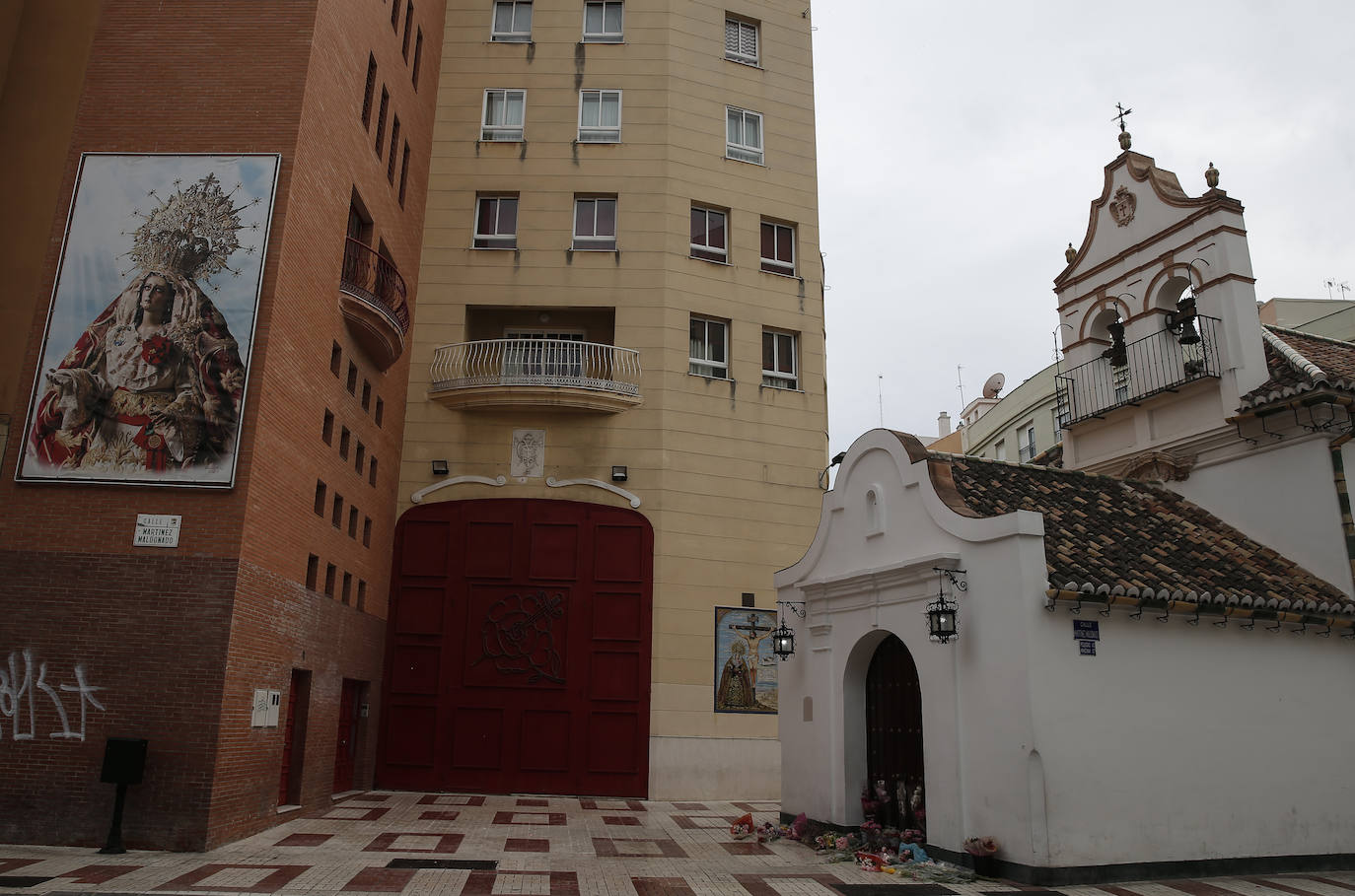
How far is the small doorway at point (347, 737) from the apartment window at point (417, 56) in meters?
13.6

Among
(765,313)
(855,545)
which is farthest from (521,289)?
(855,545)

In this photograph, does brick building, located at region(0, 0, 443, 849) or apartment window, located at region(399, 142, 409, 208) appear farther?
apartment window, located at region(399, 142, 409, 208)

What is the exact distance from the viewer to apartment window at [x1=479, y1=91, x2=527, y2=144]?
2331cm

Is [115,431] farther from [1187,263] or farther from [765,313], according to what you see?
[1187,263]

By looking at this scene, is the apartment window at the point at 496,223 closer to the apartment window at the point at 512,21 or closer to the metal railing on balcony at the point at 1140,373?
the apartment window at the point at 512,21

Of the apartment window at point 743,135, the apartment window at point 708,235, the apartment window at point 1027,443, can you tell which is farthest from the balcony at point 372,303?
the apartment window at point 1027,443

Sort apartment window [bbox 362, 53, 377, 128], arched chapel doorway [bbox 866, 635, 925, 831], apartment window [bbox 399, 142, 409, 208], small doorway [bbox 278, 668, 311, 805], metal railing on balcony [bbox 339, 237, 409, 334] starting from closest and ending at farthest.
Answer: arched chapel doorway [bbox 866, 635, 925, 831], small doorway [bbox 278, 668, 311, 805], metal railing on balcony [bbox 339, 237, 409, 334], apartment window [bbox 362, 53, 377, 128], apartment window [bbox 399, 142, 409, 208]

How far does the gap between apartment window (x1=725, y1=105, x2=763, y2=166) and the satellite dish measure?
87.8 feet

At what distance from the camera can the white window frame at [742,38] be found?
24734 millimetres

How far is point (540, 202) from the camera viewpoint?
22734 mm

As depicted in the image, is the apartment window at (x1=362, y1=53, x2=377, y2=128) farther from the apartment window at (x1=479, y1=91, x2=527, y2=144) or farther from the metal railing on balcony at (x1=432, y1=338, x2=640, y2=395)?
the metal railing on balcony at (x1=432, y1=338, x2=640, y2=395)

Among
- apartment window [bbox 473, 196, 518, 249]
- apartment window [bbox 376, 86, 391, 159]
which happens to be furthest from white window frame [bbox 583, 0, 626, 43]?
apartment window [bbox 376, 86, 391, 159]

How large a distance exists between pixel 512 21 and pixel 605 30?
2.45 meters

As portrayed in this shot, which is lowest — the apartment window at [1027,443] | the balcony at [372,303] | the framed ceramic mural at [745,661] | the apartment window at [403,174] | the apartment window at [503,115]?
the framed ceramic mural at [745,661]
